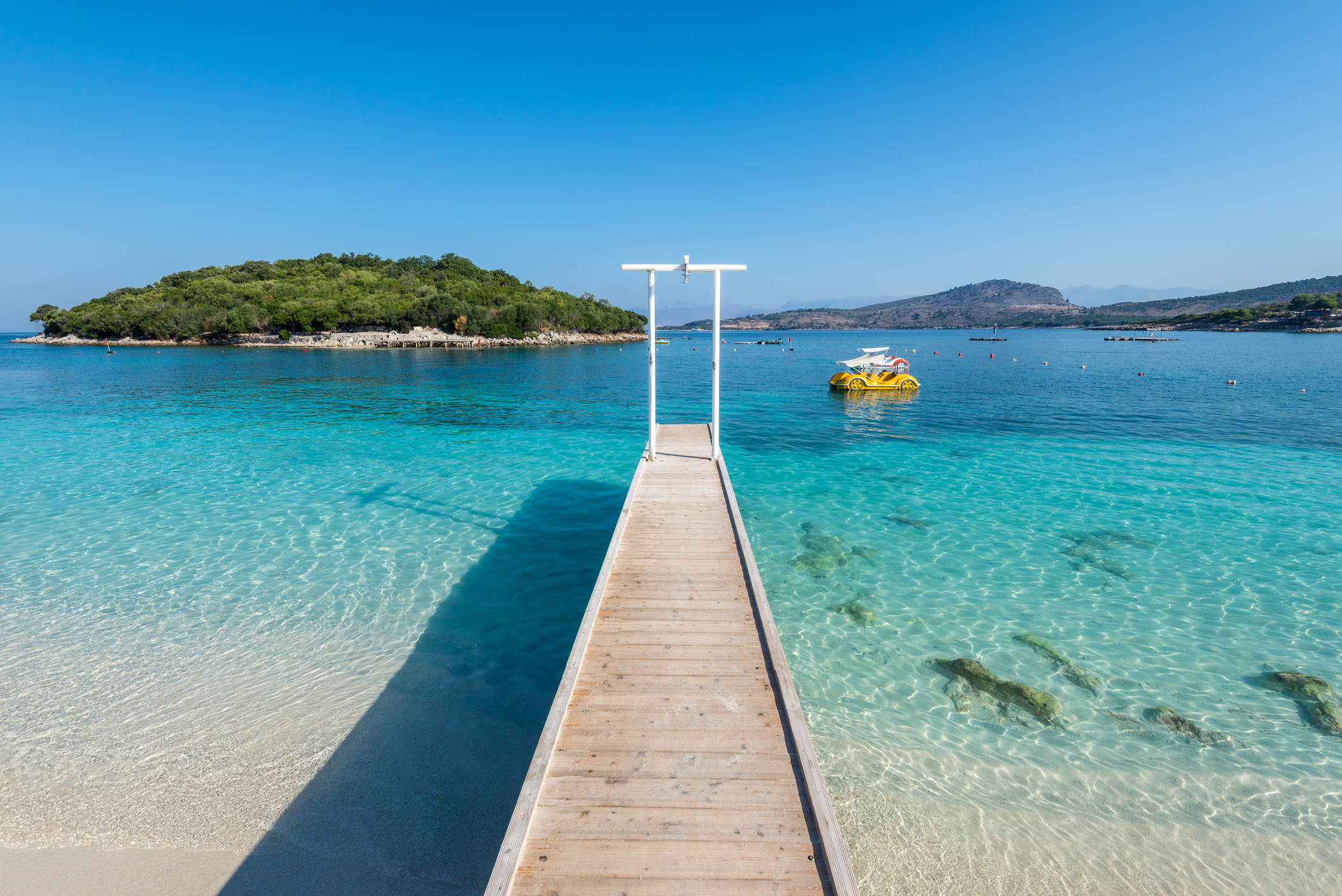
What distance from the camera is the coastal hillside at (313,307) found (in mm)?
87938

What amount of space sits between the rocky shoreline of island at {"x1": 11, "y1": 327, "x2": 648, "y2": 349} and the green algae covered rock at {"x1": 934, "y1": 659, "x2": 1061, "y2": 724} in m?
88.5

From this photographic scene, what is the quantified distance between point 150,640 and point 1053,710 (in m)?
12.1

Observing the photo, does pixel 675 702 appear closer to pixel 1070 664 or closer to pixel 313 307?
pixel 1070 664

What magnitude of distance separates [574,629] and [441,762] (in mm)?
2810

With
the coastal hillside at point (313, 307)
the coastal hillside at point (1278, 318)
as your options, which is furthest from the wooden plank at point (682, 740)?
the coastal hillside at point (1278, 318)

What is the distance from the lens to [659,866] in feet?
10.7

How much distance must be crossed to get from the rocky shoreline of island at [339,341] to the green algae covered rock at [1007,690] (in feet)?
290

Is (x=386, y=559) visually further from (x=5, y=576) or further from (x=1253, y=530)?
(x=1253, y=530)

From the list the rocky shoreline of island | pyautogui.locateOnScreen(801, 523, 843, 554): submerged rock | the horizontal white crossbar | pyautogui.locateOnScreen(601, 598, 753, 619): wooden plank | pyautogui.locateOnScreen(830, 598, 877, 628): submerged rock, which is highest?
the rocky shoreline of island

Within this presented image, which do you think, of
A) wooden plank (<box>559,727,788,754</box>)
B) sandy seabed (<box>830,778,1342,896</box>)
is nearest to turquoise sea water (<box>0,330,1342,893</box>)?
sandy seabed (<box>830,778,1342,896</box>)

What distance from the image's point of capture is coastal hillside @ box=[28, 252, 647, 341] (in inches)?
3462

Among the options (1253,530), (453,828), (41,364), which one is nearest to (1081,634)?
(1253,530)

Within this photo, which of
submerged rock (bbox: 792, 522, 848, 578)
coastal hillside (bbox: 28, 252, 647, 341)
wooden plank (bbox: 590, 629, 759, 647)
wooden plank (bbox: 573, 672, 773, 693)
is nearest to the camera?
wooden plank (bbox: 573, 672, 773, 693)

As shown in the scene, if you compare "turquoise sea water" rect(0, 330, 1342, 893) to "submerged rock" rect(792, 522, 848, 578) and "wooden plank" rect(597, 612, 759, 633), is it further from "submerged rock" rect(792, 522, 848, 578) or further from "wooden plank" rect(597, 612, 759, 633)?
"wooden plank" rect(597, 612, 759, 633)
